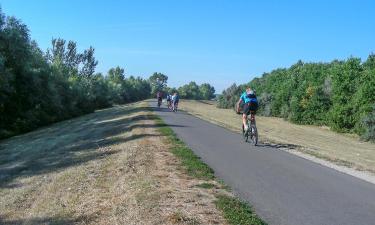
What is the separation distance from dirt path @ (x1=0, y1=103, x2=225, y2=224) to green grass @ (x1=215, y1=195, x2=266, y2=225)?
155 millimetres

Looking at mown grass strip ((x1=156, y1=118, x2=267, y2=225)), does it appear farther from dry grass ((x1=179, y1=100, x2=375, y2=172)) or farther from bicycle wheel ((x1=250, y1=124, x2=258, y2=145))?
dry grass ((x1=179, y1=100, x2=375, y2=172))

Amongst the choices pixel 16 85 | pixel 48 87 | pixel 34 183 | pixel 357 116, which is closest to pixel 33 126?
pixel 16 85

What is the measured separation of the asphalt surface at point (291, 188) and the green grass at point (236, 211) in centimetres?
22

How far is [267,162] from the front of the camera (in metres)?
14.4

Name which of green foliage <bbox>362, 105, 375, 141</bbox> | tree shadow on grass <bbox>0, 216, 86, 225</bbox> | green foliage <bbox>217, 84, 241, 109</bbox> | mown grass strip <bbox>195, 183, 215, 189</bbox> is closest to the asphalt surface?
mown grass strip <bbox>195, 183, 215, 189</bbox>

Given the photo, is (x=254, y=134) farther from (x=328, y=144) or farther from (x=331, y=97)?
(x=331, y=97)

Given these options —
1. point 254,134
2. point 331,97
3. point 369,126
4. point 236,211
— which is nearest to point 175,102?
point 331,97

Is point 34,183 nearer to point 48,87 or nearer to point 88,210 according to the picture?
point 88,210

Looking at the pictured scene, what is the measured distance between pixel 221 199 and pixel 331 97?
38.1 metres

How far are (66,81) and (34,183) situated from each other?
46.6m

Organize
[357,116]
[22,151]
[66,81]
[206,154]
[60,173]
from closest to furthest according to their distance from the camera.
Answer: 1. [60,173]
2. [206,154]
3. [22,151]
4. [357,116]
5. [66,81]

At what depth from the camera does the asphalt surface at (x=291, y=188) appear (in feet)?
27.2

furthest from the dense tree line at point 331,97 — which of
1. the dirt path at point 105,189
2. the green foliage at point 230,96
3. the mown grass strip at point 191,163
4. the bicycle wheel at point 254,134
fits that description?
the dirt path at point 105,189

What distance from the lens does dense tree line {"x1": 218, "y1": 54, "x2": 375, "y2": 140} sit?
35.1 m
